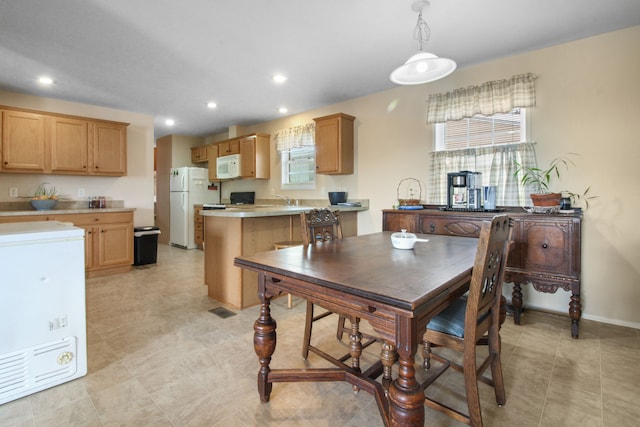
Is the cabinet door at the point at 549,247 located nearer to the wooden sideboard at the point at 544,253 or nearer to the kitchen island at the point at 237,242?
the wooden sideboard at the point at 544,253

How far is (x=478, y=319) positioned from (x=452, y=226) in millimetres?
1729

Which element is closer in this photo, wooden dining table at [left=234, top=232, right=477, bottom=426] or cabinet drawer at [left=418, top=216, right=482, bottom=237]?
wooden dining table at [left=234, top=232, right=477, bottom=426]

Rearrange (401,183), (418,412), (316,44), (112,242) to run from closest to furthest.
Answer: (418,412), (316,44), (401,183), (112,242)

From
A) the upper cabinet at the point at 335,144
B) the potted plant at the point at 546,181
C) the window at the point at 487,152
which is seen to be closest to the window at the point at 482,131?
the window at the point at 487,152

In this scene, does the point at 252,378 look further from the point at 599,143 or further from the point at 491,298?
the point at 599,143

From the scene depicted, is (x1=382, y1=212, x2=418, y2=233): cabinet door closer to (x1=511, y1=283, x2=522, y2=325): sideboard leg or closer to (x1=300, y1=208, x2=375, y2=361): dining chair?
(x1=511, y1=283, x2=522, y2=325): sideboard leg

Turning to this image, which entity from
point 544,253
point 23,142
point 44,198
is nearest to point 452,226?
point 544,253

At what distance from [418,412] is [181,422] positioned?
44.9 inches

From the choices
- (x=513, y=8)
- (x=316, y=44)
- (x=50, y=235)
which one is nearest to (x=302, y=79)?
(x=316, y=44)

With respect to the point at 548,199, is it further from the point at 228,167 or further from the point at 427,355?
the point at 228,167

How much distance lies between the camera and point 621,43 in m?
2.57

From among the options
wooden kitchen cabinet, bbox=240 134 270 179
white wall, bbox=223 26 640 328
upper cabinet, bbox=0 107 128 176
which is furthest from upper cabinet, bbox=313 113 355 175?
upper cabinet, bbox=0 107 128 176

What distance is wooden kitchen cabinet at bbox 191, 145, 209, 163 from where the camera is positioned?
21.5 ft

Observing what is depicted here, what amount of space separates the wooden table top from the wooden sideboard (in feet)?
3.07
